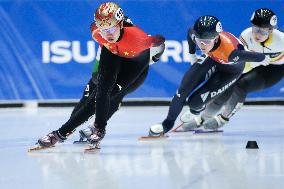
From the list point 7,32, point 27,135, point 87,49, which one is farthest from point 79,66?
point 27,135

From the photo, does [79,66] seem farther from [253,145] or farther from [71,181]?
[71,181]

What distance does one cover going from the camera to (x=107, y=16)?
6.32 meters

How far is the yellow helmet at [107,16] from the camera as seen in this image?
20.7 ft

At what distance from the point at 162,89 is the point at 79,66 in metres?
1.28

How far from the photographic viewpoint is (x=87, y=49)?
1066 cm

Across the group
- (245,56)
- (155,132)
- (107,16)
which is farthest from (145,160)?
(245,56)

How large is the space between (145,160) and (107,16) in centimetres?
130

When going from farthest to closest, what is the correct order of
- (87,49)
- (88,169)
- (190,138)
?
(87,49)
(190,138)
(88,169)

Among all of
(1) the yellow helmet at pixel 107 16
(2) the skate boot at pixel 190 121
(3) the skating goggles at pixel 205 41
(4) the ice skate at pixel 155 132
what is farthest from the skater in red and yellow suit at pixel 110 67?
(2) the skate boot at pixel 190 121

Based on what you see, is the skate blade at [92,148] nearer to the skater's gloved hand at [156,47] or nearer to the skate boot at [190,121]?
the skater's gloved hand at [156,47]

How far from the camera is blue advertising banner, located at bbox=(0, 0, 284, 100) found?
10.6 meters

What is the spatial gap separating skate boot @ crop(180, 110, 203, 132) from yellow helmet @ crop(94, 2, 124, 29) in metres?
2.18

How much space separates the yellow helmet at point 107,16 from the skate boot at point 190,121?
2.18 meters

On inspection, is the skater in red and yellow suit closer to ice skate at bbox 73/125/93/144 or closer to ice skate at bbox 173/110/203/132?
ice skate at bbox 73/125/93/144
